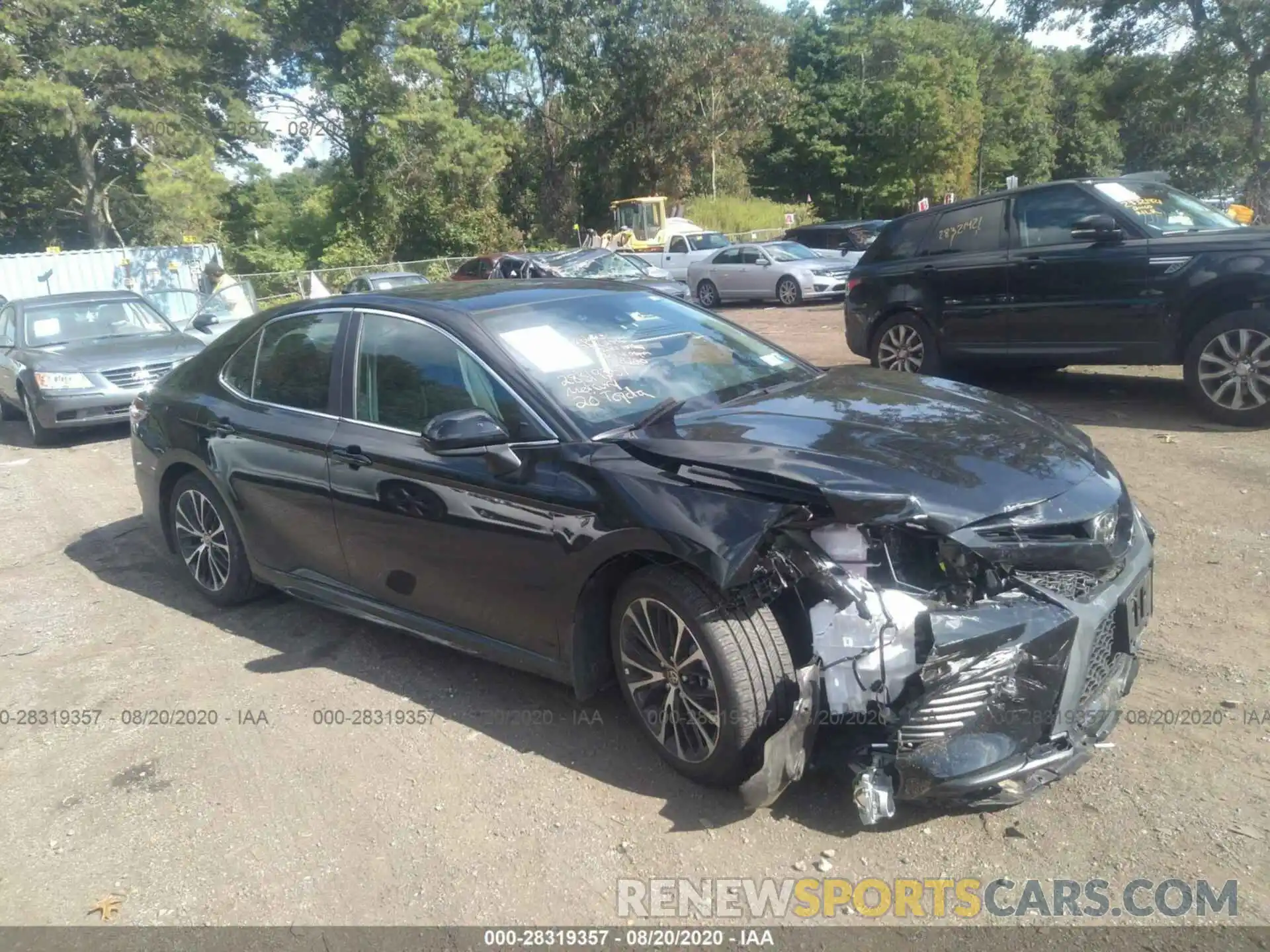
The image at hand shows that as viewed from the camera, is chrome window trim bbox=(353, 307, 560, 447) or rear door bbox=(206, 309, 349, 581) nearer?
chrome window trim bbox=(353, 307, 560, 447)

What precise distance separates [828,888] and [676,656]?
Answer: 34.1 inches

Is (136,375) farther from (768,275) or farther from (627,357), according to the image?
(768,275)

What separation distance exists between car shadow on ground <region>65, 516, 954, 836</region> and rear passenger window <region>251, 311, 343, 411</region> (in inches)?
46.8

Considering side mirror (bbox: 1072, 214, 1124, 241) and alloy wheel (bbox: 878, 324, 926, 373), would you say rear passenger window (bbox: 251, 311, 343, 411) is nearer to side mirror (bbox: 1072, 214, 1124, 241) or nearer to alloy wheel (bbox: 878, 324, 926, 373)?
alloy wheel (bbox: 878, 324, 926, 373)

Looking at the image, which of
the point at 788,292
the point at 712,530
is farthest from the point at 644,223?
the point at 712,530

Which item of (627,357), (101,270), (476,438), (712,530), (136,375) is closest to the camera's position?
(712,530)

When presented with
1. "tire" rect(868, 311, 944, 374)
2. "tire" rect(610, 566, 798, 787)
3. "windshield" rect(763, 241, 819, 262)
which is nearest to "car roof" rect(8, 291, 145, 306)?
A: "tire" rect(868, 311, 944, 374)

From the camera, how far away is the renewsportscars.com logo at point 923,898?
9.41 feet

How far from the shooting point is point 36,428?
430 inches

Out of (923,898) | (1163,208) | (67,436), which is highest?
(1163,208)

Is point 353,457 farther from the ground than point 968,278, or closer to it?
closer to it

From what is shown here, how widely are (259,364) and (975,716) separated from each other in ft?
12.9

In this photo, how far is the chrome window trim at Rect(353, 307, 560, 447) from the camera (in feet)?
12.7

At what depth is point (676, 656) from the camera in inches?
137
